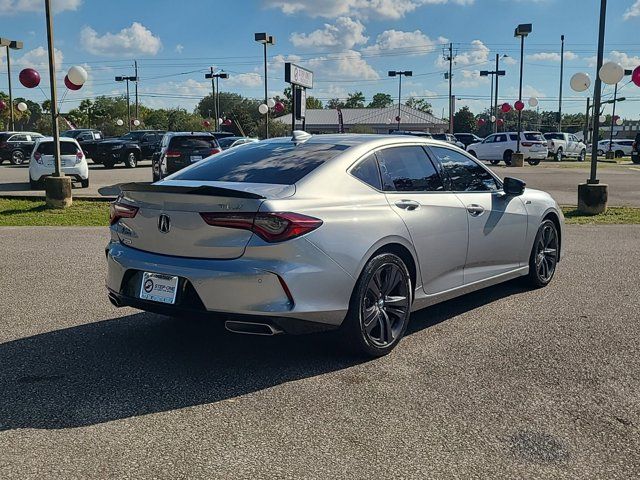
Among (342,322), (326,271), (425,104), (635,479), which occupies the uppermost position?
(425,104)

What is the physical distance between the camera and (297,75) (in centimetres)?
1252

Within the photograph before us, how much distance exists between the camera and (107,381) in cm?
409

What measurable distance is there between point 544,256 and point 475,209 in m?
1.65

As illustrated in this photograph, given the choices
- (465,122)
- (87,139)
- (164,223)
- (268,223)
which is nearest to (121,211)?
(164,223)

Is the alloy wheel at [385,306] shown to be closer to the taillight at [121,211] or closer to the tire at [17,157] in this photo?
the taillight at [121,211]

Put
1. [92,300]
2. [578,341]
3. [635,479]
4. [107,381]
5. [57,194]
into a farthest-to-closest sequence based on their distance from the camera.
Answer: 1. [57,194]
2. [92,300]
3. [578,341]
4. [107,381]
5. [635,479]

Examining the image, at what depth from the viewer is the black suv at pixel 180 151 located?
58.4 ft

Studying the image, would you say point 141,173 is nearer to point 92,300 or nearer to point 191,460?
point 92,300

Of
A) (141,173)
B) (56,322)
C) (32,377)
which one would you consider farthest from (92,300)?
(141,173)

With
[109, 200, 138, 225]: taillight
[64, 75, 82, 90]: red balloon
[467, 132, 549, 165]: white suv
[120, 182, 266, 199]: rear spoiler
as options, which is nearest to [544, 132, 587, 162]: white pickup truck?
[467, 132, 549, 165]: white suv

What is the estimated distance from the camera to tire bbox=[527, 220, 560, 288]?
21.5ft

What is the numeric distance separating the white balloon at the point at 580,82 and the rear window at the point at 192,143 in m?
9.50

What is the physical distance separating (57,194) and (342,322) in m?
10.8

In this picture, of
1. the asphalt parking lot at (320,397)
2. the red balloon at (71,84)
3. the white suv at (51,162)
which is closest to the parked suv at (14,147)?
the white suv at (51,162)
